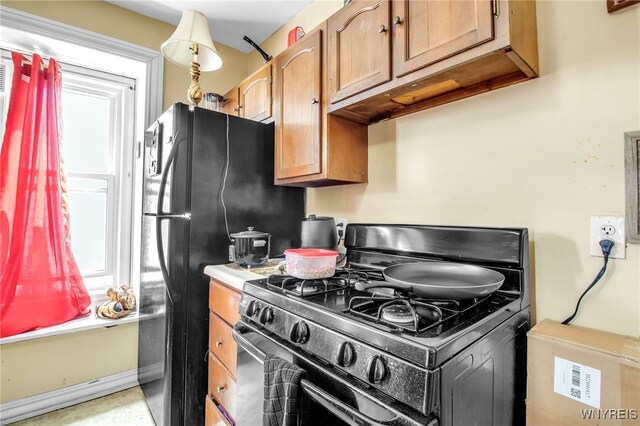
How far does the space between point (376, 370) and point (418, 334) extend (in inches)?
4.8

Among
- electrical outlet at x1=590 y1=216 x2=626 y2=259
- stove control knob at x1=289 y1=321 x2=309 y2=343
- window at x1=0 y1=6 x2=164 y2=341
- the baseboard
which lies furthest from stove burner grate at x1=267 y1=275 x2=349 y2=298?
the baseboard

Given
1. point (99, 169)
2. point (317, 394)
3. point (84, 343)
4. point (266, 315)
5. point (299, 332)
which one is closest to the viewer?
point (317, 394)

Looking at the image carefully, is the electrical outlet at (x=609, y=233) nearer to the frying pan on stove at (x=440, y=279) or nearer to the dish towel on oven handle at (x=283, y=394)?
the frying pan on stove at (x=440, y=279)

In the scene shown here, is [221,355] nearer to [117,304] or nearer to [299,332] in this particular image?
[299,332]

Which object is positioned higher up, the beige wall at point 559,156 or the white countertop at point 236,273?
the beige wall at point 559,156

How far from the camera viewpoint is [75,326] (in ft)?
6.37

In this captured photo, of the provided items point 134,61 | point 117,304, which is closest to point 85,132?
point 134,61

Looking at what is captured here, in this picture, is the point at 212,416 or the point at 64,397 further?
the point at 64,397

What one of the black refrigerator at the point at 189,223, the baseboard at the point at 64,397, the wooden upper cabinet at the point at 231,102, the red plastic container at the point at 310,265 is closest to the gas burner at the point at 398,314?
the red plastic container at the point at 310,265

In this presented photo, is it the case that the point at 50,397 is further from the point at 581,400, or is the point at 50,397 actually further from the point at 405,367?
the point at 581,400

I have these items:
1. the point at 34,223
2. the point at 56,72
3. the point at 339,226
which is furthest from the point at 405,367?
the point at 56,72

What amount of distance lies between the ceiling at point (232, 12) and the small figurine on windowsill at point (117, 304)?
2047 millimetres

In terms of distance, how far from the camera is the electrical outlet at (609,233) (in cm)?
91

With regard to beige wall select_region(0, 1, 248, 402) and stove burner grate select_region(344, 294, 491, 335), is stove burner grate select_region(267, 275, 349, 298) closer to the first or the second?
stove burner grate select_region(344, 294, 491, 335)
